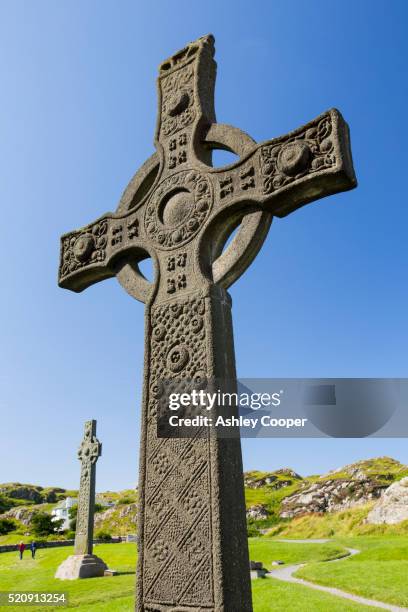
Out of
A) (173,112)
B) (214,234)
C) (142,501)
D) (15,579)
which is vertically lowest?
(15,579)

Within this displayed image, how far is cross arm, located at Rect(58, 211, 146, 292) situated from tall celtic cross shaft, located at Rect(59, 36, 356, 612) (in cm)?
2

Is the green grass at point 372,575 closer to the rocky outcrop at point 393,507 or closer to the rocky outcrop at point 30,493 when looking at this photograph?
the rocky outcrop at point 393,507

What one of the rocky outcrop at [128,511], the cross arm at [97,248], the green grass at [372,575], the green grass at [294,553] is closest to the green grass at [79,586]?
the green grass at [372,575]

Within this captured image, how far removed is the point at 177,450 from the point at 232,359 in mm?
820

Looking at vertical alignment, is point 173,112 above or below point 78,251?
above

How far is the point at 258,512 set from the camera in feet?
128

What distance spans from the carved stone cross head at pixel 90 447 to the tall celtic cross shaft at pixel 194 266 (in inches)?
403

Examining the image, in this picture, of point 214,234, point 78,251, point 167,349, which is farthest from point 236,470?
point 78,251

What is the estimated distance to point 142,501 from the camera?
355 cm

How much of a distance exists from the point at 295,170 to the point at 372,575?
35.9 feet

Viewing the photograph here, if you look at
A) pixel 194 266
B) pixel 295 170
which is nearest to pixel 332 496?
pixel 194 266

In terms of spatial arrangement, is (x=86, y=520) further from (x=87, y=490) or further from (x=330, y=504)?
(x=330, y=504)

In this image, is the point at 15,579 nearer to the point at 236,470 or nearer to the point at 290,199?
the point at 236,470

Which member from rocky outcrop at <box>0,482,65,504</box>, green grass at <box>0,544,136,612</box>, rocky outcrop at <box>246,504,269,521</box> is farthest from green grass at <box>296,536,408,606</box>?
rocky outcrop at <box>0,482,65,504</box>
